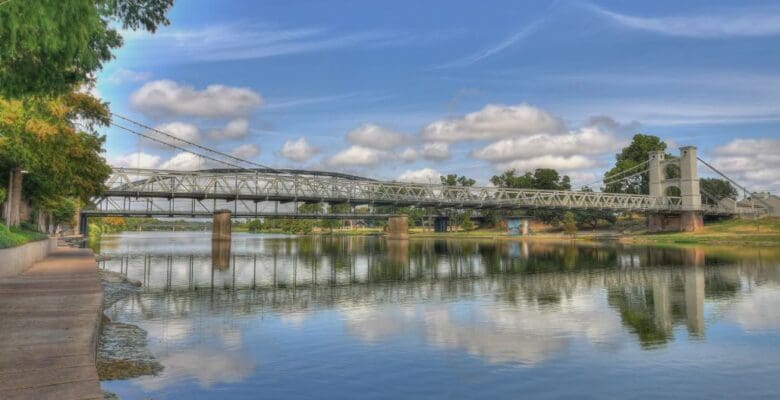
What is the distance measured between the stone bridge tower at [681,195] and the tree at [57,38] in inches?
5025

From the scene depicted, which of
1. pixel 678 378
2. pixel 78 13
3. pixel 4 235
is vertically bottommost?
pixel 678 378

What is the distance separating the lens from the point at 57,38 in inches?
432

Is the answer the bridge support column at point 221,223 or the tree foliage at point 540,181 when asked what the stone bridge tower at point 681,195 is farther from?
the bridge support column at point 221,223

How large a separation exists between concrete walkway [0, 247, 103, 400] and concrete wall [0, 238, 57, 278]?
1.37 metres

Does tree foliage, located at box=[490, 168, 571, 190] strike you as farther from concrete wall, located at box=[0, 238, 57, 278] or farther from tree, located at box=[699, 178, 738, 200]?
concrete wall, located at box=[0, 238, 57, 278]

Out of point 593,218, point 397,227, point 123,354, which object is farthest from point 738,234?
point 123,354

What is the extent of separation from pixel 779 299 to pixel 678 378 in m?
18.4

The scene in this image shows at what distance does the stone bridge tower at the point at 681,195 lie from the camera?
123725 mm

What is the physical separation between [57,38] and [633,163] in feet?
542

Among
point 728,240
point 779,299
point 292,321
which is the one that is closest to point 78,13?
point 292,321

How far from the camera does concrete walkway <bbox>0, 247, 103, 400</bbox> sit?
9.26 meters

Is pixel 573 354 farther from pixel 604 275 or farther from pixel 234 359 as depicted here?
pixel 604 275

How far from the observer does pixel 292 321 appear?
23.1m

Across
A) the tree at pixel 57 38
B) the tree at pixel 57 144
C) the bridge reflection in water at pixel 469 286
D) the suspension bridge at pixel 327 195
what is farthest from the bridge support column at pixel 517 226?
the tree at pixel 57 38
